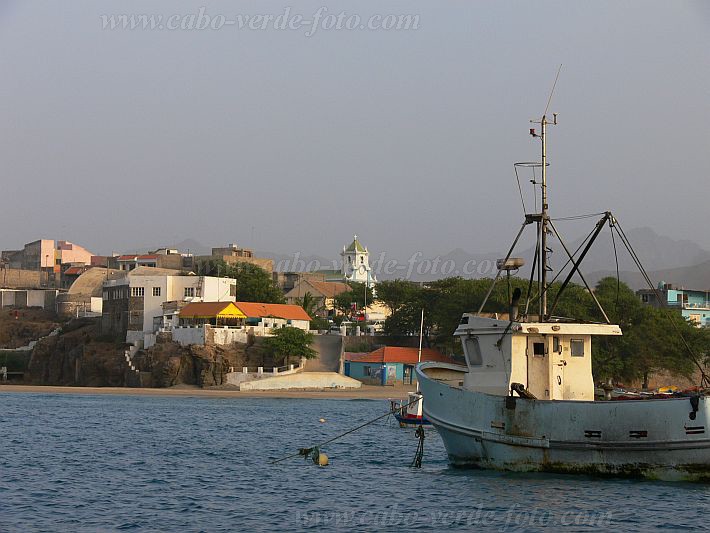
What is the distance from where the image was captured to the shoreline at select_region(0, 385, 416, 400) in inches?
3169

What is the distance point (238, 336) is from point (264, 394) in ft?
27.3

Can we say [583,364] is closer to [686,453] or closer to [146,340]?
[686,453]

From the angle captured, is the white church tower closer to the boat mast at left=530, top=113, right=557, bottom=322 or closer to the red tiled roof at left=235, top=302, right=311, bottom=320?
the red tiled roof at left=235, top=302, right=311, bottom=320

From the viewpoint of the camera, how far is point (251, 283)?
360 feet

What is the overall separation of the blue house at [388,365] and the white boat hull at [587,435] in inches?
2275

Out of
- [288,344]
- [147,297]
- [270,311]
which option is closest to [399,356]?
[288,344]

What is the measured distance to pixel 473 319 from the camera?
33.0m

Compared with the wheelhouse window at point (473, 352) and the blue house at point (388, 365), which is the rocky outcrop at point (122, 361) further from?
the wheelhouse window at point (473, 352)

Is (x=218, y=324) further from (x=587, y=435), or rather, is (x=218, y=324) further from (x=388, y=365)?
(x=587, y=435)

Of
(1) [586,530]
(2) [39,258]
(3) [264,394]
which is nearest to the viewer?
(1) [586,530]

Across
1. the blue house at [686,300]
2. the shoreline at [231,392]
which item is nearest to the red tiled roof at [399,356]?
the shoreline at [231,392]

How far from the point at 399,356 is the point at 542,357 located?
58919 millimetres

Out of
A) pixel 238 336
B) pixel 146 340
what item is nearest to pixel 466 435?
pixel 238 336

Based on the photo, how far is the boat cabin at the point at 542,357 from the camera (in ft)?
103
